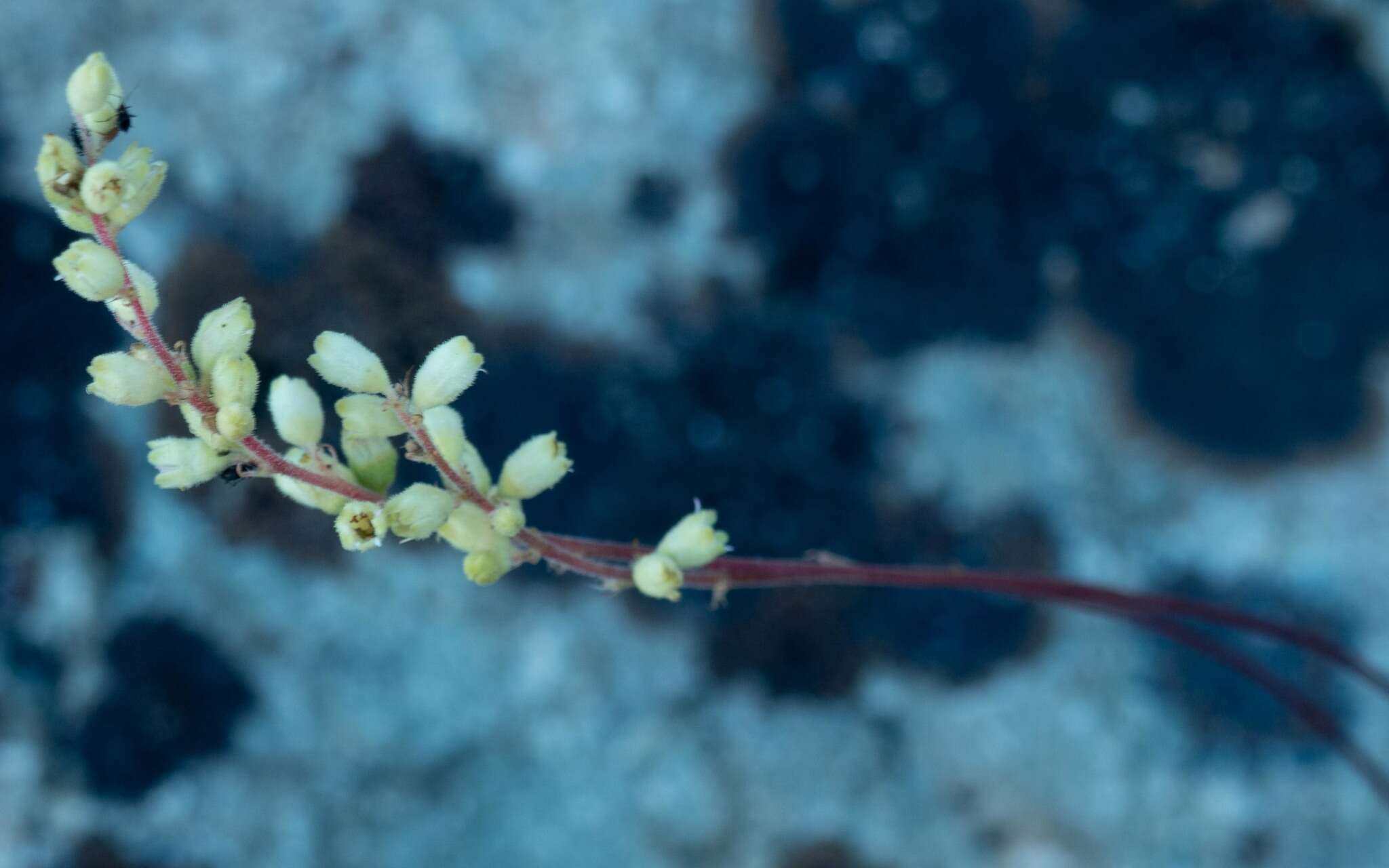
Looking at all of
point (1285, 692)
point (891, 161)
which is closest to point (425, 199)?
point (891, 161)

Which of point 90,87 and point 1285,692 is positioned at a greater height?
point 1285,692

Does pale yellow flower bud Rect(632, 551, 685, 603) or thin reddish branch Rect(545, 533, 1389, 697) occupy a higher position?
thin reddish branch Rect(545, 533, 1389, 697)

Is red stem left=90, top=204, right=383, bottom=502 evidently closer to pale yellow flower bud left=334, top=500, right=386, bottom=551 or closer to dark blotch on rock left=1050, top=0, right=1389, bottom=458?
pale yellow flower bud left=334, top=500, right=386, bottom=551

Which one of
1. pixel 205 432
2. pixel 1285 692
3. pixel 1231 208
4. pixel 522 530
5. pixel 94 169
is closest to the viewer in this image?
pixel 94 169

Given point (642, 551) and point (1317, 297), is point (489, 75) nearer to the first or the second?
point (642, 551)

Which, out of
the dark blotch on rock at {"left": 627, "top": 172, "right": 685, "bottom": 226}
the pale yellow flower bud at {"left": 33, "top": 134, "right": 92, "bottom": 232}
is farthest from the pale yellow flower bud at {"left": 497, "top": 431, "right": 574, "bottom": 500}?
the dark blotch on rock at {"left": 627, "top": 172, "right": 685, "bottom": 226}

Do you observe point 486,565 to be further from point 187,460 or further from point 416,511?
point 187,460
